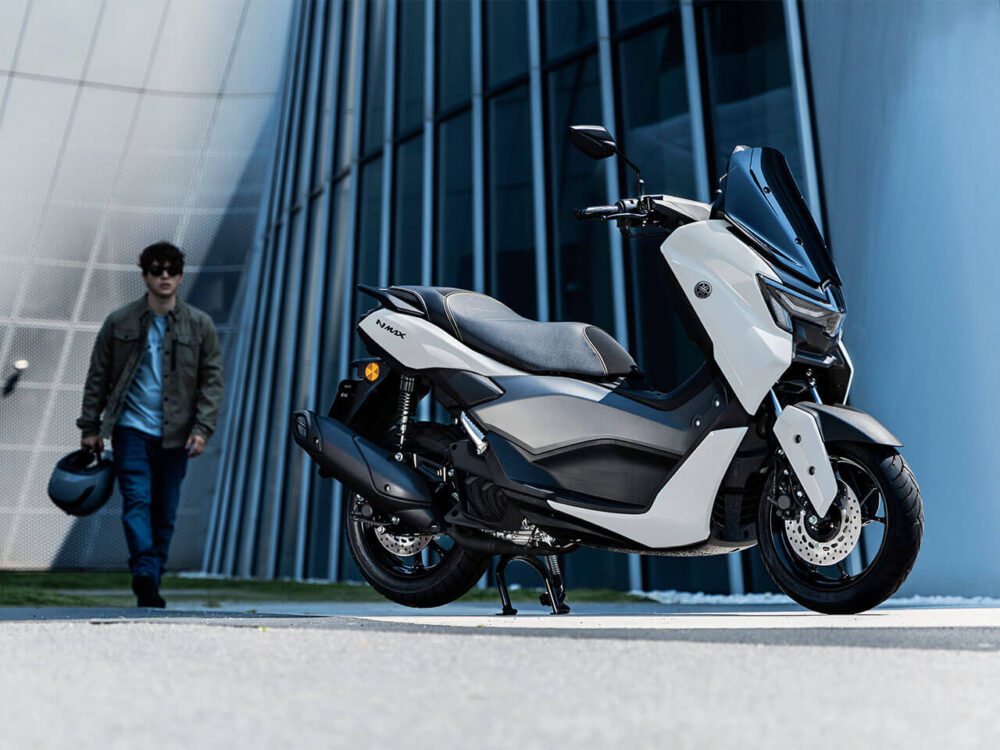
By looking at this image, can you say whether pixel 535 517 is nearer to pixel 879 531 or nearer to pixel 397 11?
pixel 879 531

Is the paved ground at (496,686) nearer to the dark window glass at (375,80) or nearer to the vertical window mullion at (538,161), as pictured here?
the vertical window mullion at (538,161)

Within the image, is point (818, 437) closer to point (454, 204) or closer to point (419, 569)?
point (419, 569)

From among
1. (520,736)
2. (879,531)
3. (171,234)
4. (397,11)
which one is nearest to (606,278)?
(879,531)

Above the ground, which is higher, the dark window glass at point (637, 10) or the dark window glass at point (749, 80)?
the dark window glass at point (637, 10)

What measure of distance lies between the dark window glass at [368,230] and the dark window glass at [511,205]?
215cm

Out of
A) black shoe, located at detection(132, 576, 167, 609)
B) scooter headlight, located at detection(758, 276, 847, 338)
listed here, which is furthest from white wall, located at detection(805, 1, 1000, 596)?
black shoe, located at detection(132, 576, 167, 609)

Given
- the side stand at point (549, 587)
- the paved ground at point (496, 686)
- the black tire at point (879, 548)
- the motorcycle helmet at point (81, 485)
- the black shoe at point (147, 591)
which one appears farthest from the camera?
the motorcycle helmet at point (81, 485)

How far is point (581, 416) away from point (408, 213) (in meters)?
7.00

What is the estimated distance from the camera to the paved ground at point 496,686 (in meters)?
1.59

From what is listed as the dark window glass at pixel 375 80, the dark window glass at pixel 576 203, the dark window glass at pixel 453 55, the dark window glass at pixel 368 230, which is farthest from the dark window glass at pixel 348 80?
the dark window glass at pixel 576 203

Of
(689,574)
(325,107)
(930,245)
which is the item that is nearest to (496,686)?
(930,245)

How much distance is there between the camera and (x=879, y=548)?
325 cm

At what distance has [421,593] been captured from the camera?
3.86m

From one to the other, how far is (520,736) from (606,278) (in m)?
6.08
